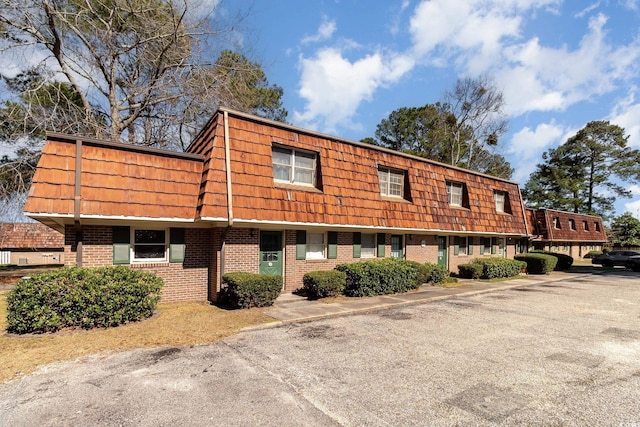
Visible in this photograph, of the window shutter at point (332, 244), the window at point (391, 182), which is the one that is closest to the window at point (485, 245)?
the window at point (391, 182)

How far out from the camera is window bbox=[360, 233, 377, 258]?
14289 millimetres

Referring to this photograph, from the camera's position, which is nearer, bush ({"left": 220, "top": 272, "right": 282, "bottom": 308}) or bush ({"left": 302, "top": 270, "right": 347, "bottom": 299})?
bush ({"left": 220, "top": 272, "right": 282, "bottom": 308})

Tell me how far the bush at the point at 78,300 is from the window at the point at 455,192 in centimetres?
1555

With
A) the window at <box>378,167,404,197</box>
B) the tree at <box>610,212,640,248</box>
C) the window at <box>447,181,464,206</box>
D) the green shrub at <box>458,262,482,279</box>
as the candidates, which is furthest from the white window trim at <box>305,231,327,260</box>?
the tree at <box>610,212,640,248</box>

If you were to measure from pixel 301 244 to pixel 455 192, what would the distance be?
429 inches

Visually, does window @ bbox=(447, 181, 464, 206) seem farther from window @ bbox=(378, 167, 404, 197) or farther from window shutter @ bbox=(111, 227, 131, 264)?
window shutter @ bbox=(111, 227, 131, 264)

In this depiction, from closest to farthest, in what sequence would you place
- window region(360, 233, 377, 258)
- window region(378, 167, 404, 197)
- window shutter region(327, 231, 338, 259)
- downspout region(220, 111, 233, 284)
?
downspout region(220, 111, 233, 284) → window shutter region(327, 231, 338, 259) → window region(360, 233, 377, 258) → window region(378, 167, 404, 197)

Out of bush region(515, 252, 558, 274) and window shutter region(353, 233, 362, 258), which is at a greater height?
window shutter region(353, 233, 362, 258)

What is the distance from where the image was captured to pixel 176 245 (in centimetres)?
1021

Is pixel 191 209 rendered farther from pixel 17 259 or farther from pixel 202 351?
pixel 17 259

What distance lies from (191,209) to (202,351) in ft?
16.6

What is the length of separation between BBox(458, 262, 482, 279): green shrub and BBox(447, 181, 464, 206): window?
3.45 meters

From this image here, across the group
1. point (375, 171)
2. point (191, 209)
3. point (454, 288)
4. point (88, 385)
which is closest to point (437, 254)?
point (454, 288)

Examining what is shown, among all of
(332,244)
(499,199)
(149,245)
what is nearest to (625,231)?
(499,199)
